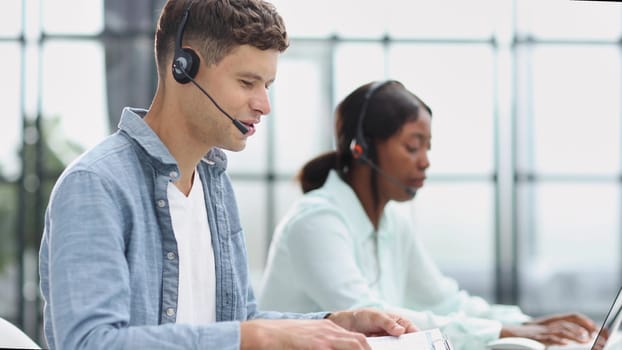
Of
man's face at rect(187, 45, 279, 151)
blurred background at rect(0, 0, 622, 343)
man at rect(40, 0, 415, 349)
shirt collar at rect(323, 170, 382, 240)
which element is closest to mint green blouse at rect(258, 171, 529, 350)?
shirt collar at rect(323, 170, 382, 240)

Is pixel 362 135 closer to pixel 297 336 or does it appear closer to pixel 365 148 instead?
pixel 365 148

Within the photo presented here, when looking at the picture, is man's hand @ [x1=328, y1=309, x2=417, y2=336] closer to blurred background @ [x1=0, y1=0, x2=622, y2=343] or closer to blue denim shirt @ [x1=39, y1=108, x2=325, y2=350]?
blue denim shirt @ [x1=39, y1=108, x2=325, y2=350]

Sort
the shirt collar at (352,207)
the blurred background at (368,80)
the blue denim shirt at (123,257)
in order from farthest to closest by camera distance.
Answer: the blurred background at (368,80)
the shirt collar at (352,207)
the blue denim shirt at (123,257)

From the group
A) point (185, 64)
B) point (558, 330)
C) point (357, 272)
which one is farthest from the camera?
point (357, 272)

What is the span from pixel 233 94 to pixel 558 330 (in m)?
0.95

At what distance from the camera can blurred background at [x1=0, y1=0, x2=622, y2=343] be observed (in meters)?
4.23

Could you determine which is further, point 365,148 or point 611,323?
point 365,148

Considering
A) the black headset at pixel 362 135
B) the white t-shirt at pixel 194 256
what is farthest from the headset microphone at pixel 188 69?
the black headset at pixel 362 135

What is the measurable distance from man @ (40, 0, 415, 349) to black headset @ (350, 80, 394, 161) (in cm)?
84

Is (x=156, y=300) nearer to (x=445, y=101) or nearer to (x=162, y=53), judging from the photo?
(x=162, y=53)

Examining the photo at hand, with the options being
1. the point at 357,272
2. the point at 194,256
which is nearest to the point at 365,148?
the point at 357,272

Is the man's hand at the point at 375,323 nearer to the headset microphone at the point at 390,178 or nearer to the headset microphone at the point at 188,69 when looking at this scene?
the headset microphone at the point at 188,69

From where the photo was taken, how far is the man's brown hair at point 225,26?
1151 millimetres

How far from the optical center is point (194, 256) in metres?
1.24
